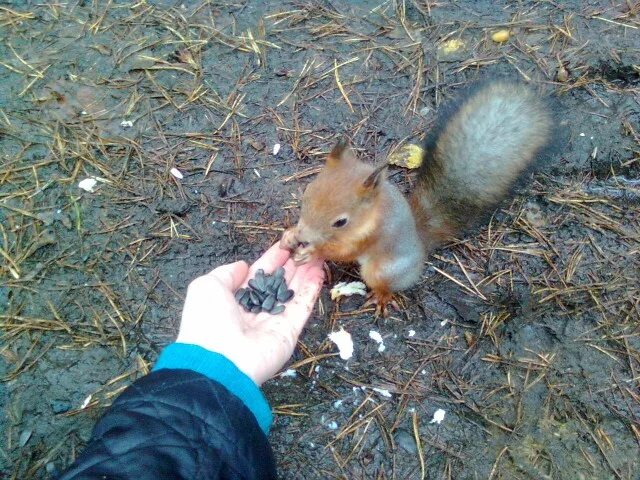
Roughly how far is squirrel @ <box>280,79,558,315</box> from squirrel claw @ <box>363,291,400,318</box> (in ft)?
0.13

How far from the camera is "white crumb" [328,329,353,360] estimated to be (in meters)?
1.98

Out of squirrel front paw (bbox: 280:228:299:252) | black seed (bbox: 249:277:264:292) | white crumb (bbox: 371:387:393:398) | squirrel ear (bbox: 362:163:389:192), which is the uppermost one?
squirrel ear (bbox: 362:163:389:192)

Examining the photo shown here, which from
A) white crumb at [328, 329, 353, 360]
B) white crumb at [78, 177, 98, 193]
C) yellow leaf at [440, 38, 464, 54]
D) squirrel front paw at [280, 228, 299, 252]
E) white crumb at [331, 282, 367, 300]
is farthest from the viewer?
yellow leaf at [440, 38, 464, 54]

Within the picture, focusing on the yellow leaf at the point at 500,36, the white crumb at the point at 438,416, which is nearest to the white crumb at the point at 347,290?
the white crumb at the point at 438,416

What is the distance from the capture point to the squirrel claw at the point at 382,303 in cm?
203

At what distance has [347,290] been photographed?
2.10 m

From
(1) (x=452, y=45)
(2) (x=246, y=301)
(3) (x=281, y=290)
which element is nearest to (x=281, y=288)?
(3) (x=281, y=290)

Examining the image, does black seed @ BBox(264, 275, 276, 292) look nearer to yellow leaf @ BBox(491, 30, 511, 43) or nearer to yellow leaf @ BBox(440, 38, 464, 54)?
yellow leaf @ BBox(440, 38, 464, 54)

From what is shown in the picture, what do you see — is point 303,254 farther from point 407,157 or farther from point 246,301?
point 407,157

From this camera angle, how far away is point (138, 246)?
6.92ft

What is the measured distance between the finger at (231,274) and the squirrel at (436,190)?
0.18m

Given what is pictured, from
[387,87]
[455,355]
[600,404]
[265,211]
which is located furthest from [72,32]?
[600,404]

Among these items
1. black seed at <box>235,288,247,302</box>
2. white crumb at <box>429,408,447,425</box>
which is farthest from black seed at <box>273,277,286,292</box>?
white crumb at <box>429,408,447,425</box>

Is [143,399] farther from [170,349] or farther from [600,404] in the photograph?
[600,404]
